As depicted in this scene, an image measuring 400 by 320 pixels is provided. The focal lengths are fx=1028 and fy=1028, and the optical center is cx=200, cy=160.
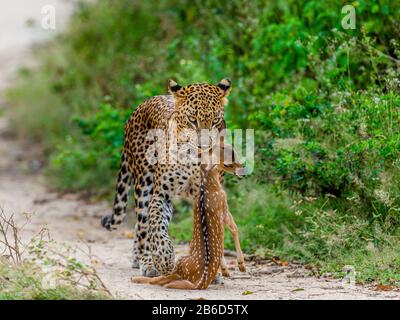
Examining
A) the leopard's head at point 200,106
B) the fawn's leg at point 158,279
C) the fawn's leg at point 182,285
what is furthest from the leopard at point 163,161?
the fawn's leg at point 182,285

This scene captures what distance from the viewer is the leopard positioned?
8180mm

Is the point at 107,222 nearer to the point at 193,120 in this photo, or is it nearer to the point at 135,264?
the point at 135,264

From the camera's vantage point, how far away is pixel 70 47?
1622 cm

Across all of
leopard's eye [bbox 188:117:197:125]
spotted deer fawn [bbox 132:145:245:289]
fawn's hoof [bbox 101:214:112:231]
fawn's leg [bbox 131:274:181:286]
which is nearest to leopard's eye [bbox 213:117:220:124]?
leopard's eye [bbox 188:117:197:125]

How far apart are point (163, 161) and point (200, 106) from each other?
0.63m

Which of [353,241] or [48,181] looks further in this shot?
[48,181]

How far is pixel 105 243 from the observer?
10469 mm

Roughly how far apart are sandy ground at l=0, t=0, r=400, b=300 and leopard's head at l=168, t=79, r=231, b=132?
128cm

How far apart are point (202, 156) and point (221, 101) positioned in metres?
0.48

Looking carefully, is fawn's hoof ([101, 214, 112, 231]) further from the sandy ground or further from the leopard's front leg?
the leopard's front leg

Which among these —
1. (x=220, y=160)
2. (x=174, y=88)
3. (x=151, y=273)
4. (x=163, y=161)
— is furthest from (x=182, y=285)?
(x=174, y=88)
